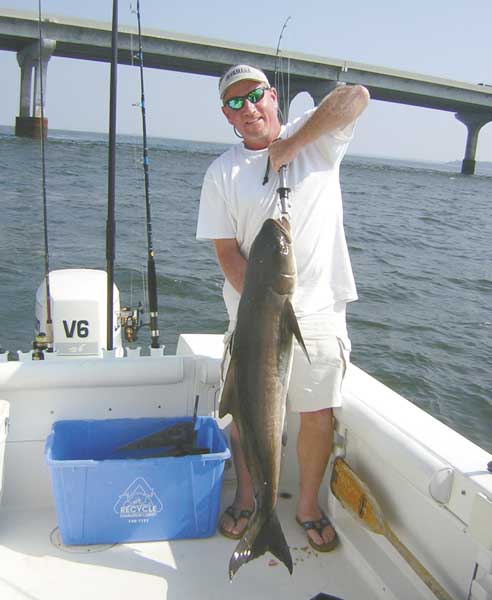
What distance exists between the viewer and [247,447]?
2648 millimetres

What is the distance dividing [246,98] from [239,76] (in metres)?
0.10

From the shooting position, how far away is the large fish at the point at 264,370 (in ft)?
8.30

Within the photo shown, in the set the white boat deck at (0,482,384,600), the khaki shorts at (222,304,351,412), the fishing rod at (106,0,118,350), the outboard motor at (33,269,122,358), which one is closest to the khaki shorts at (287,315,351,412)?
the khaki shorts at (222,304,351,412)

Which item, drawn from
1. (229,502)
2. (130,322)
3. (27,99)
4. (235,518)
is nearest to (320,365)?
(235,518)

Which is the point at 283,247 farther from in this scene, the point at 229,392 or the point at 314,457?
the point at 314,457

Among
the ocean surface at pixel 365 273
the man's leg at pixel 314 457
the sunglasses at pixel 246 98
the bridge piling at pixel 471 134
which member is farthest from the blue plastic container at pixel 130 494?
the bridge piling at pixel 471 134

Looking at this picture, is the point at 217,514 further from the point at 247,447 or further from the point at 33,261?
the point at 33,261

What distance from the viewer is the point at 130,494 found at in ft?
9.86

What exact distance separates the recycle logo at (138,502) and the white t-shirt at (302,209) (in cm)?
103

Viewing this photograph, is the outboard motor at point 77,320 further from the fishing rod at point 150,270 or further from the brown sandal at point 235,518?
the brown sandal at point 235,518

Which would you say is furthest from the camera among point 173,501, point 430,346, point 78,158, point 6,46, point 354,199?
point 6,46

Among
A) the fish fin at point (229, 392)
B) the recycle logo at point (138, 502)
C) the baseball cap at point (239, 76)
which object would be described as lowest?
the recycle logo at point (138, 502)

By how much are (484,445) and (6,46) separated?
41.3m

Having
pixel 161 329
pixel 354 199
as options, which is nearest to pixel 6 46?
pixel 354 199
